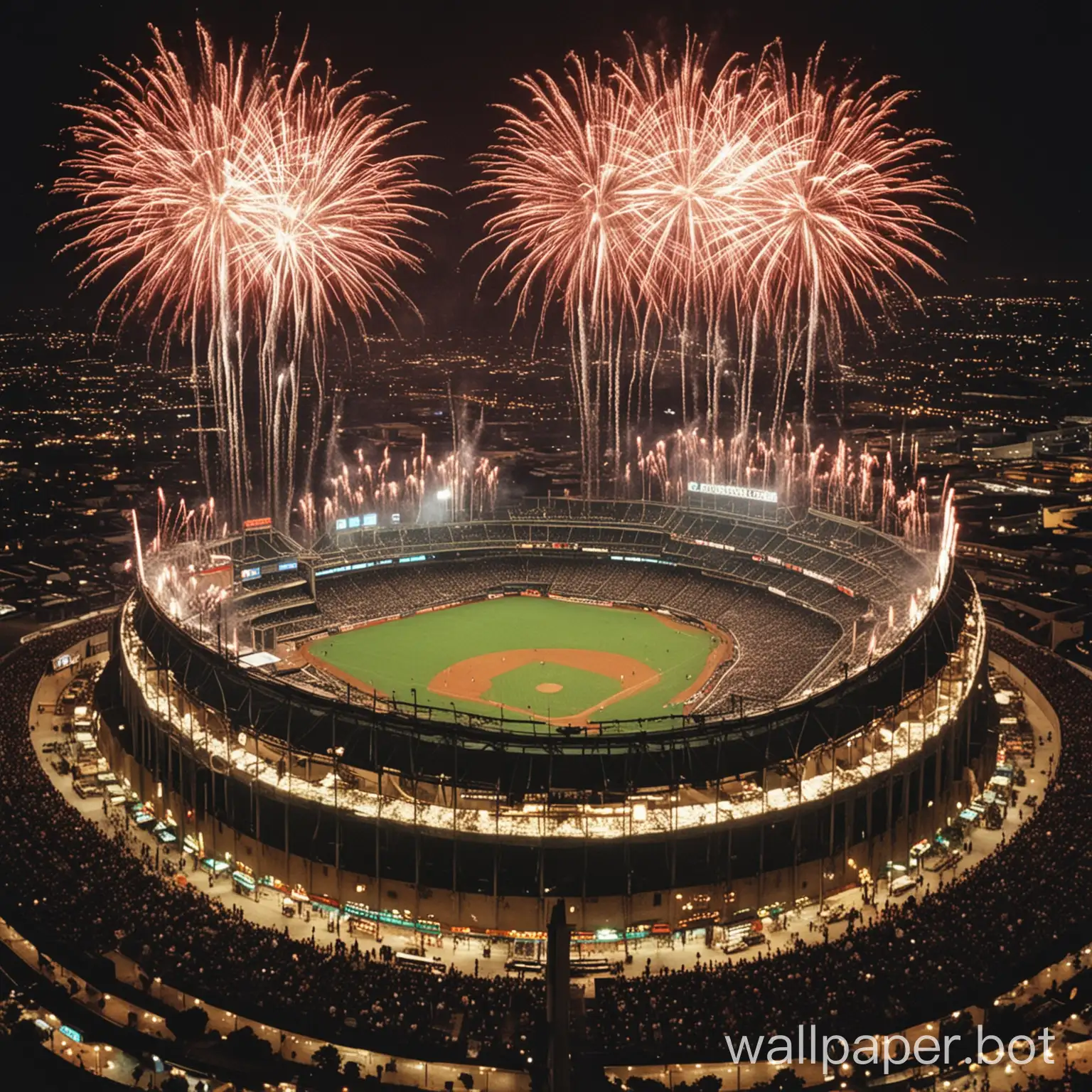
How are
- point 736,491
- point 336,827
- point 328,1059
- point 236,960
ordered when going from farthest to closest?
point 736,491, point 336,827, point 236,960, point 328,1059

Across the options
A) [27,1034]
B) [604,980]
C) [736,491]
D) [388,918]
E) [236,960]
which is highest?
[736,491]

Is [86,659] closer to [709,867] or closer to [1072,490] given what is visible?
[709,867]

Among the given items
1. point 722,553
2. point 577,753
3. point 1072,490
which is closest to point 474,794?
point 577,753

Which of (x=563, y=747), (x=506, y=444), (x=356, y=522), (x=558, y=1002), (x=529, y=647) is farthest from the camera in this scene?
(x=506, y=444)

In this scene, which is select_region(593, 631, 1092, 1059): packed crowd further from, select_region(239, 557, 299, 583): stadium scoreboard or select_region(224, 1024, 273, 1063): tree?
select_region(239, 557, 299, 583): stadium scoreboard

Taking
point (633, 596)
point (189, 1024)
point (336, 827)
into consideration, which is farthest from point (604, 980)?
point (633, 596)

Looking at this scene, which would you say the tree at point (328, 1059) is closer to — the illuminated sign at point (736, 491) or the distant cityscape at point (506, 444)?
the distant cityscape at point (506, 444)

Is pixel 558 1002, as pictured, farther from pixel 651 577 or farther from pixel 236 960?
pixel 651 577

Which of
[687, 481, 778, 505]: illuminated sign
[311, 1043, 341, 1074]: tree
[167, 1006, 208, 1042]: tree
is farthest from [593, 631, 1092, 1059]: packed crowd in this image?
[687, 481, 778, 505]: illuminated sign
